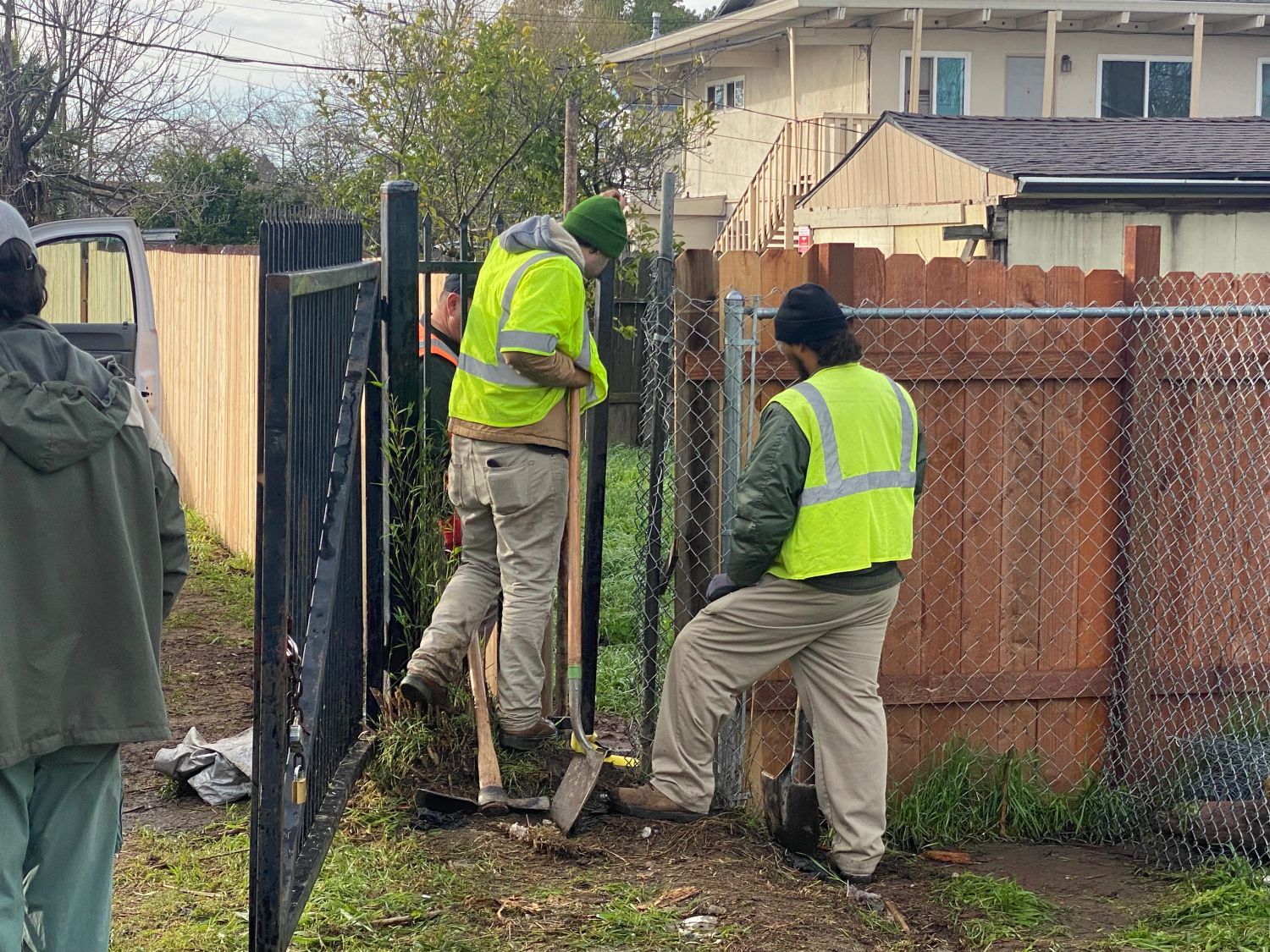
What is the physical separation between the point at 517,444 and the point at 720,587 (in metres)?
0.89

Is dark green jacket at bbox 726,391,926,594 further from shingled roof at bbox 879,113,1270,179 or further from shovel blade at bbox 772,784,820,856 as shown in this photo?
shingled roof at bbox 879,113,1270,179

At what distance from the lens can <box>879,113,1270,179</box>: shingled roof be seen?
15164mm

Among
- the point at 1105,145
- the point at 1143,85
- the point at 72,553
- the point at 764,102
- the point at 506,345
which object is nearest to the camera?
the point at 72,553

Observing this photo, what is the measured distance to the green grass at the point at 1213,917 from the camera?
4.17 m

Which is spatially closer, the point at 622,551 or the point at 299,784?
the point at 299,784

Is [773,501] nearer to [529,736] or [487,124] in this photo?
[529,736]

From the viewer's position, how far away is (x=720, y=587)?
462 cm

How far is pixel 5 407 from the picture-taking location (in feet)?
9.02

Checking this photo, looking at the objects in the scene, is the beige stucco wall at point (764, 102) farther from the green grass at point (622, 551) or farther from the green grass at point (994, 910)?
the green grass at point (994, 910)

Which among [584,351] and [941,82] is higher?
[941,82]

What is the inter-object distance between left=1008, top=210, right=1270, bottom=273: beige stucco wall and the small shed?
11 mm

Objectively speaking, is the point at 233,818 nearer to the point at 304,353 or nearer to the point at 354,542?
the point at 354,542

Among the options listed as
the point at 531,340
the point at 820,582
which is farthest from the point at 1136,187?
the point at 820,582

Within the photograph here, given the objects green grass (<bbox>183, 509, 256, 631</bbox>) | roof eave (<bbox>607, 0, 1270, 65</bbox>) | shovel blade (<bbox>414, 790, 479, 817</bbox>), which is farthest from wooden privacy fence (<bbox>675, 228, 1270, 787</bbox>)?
roof eave (<bbox>607, 0, 1270, 65</bbox>)
